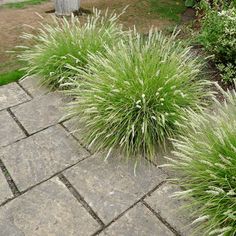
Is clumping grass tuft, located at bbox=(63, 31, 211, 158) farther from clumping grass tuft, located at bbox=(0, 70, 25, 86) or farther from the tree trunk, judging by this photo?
the tree trunk

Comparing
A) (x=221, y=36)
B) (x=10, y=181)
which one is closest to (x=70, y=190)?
(x=10, y=181)

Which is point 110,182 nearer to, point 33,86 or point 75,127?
point 75,127

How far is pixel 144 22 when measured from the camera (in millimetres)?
4871

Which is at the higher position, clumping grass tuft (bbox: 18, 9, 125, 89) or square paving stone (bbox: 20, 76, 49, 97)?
clumping grass tuft (bbox: 18, 9, 125, 89)

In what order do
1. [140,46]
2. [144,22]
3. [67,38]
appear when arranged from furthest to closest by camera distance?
1. [144,22]
2. [67,38]
3. [140,46]

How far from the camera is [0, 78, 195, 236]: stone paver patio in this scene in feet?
6.55

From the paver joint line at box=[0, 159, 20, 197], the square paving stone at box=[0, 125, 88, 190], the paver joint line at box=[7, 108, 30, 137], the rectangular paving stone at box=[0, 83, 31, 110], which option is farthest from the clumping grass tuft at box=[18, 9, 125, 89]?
the paver joint line at box=[0, 159, 20, 197]

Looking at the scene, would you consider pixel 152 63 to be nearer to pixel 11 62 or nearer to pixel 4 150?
pixel 4 150

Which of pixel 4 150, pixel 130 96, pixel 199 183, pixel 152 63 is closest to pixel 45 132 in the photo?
pixel 4 150

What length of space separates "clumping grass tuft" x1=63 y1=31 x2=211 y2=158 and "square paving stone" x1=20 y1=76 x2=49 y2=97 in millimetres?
616

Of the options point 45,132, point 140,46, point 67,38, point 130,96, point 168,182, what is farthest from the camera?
point 67,38

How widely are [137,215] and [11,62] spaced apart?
255 cm

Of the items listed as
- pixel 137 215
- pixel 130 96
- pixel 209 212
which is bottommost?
pixel 137 215

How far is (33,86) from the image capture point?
134 inches
